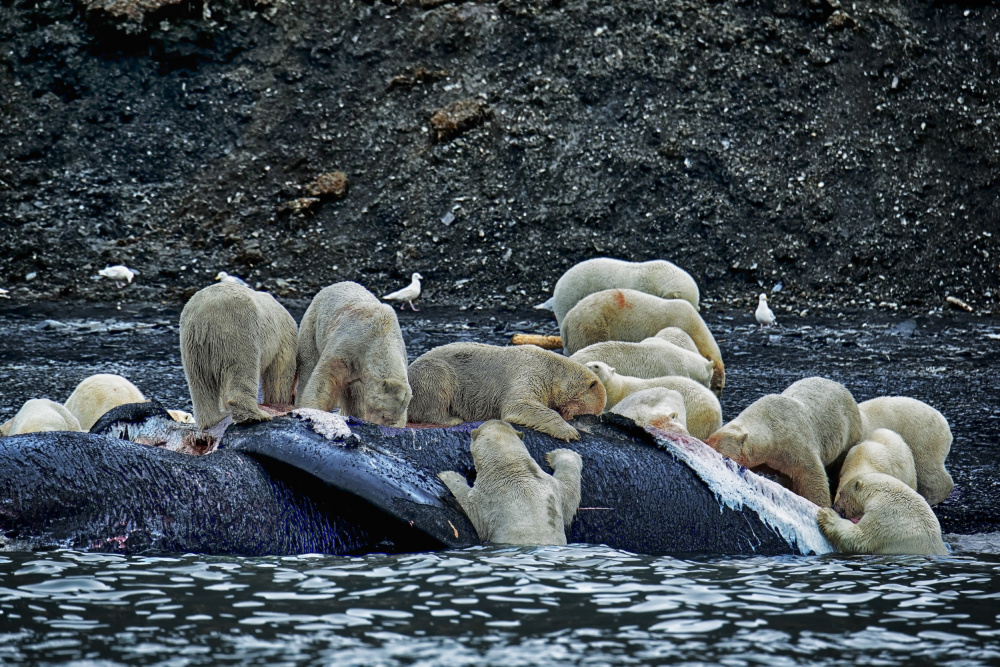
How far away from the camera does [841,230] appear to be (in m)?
19.5

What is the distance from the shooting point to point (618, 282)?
47.7ft

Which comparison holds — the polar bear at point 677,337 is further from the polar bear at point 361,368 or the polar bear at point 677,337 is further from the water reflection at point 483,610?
the water reflection at point 483,610

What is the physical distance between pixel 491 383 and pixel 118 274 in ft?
40.8

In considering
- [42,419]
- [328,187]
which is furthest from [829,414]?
[328,187]

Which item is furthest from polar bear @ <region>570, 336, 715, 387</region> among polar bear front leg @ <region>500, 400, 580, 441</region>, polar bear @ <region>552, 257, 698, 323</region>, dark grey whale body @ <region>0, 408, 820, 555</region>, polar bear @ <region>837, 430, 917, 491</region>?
polar bear @ <region>552, 257, 698, 323</region>

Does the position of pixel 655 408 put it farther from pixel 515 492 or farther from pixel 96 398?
pixel 96 398

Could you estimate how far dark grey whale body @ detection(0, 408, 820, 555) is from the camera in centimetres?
538

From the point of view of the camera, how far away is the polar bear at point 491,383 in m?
6.82

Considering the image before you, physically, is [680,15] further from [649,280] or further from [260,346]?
[260,346]

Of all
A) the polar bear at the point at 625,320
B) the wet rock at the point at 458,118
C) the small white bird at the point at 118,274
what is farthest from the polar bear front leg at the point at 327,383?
the wet rock at the point at 458,118

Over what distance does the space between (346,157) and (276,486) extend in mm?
15361

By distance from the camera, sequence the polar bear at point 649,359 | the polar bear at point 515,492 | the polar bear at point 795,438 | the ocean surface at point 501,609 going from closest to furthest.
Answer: the ocean surface at point 501,609
the polar bear at point 515,492
the polar bear at point 795,438
the polar bear at point 649,359

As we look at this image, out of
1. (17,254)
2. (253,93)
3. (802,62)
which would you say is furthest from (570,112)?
(17,254)

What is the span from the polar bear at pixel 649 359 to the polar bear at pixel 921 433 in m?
1.51
